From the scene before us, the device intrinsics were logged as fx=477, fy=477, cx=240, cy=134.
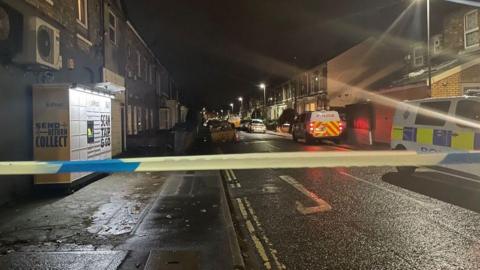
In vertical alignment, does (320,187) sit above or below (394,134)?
below

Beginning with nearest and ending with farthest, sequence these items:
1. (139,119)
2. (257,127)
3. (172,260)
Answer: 1. (172,260)
2. (139,119)
3. (257,127)

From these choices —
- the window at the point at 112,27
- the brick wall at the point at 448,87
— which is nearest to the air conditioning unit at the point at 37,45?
the window at the point at 112,27

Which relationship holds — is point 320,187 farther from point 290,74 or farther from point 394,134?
point 290,74

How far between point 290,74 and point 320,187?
62330mm

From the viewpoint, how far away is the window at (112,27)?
63.7 ft

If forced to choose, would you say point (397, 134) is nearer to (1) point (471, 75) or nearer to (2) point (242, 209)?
(2) point (242, 209)

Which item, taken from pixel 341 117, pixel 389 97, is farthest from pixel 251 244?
pixel 341 117

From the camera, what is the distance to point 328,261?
5.78 meters

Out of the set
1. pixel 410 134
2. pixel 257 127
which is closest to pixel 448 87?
pixel 410 134

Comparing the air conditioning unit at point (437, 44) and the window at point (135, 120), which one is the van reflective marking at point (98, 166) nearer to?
the window at point (135, 120)

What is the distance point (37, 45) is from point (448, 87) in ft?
66.7

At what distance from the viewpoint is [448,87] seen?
933 inches

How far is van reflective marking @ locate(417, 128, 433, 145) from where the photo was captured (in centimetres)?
1135

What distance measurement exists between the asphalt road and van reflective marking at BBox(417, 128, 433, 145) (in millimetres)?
1059
